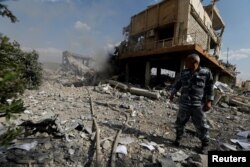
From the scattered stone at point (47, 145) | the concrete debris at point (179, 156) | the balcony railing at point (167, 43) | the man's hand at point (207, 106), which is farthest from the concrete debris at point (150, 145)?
the balcony railing at point (167, 43)

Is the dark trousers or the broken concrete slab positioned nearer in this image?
the dark trousers

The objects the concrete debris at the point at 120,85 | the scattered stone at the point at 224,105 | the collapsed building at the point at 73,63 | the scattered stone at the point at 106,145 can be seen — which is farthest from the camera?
the collapsed building at the point at 73,63

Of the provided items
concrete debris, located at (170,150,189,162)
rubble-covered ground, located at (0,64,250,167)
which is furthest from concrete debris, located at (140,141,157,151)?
concrete debris, located at (170,150,189,162)

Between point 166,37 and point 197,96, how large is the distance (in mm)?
13929

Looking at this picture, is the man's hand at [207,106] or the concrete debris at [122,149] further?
the man's hand at [207,106]

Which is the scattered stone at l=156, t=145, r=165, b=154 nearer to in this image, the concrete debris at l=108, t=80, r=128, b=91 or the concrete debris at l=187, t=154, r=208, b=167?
the concrete debris at l=187, t=154, r=208, b=167

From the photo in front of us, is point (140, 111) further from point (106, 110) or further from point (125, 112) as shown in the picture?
point (106, 110)

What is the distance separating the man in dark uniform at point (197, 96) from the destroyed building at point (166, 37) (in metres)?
7.45

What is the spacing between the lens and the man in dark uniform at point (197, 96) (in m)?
4.32

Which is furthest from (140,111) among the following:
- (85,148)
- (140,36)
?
(140,36)

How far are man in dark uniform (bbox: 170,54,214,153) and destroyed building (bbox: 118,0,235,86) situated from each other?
7449 mm

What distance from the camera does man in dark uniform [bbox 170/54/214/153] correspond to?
432 cm

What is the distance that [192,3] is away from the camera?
1481cm

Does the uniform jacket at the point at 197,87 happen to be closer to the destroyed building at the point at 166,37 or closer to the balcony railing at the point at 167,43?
the destroyed building at the point at 166,37
